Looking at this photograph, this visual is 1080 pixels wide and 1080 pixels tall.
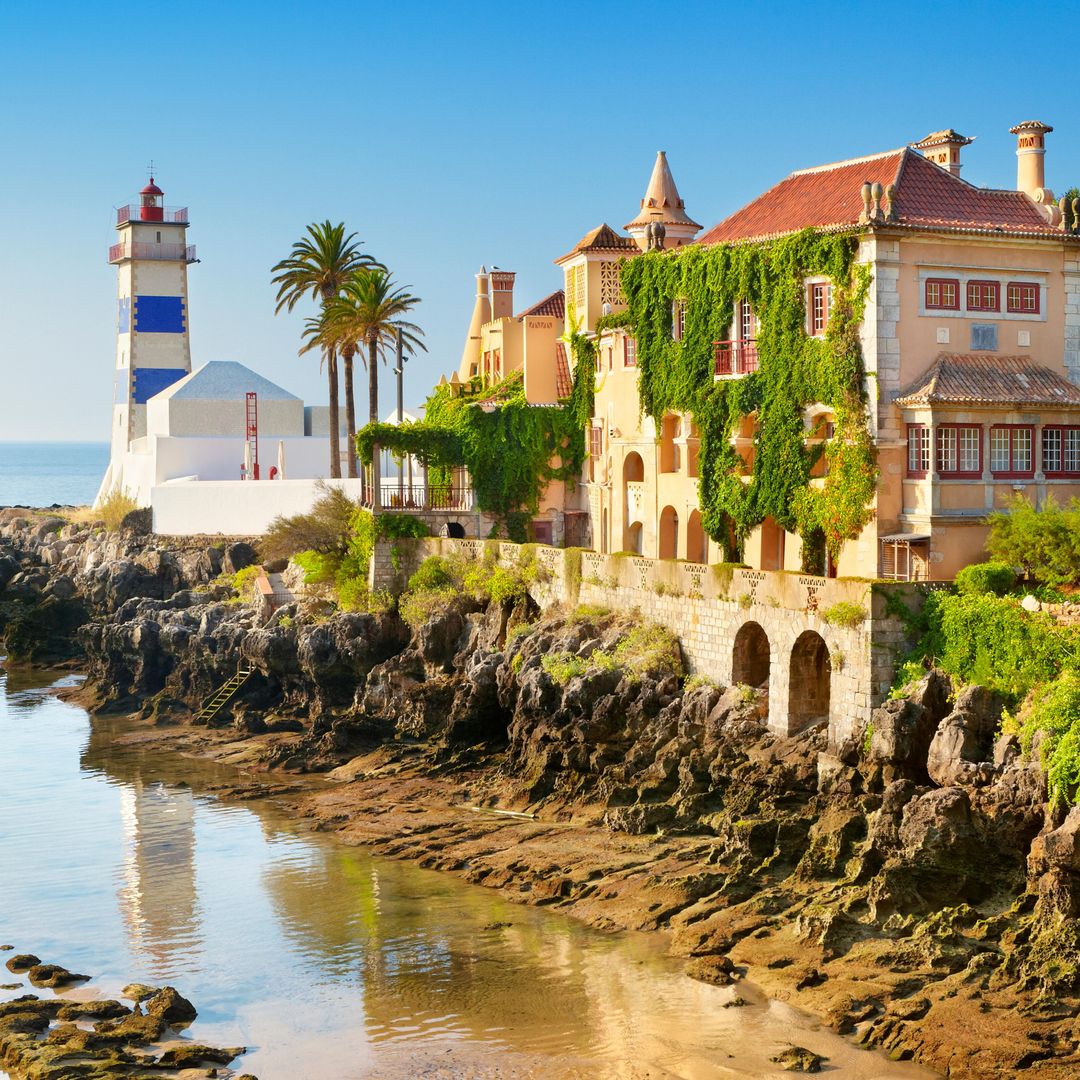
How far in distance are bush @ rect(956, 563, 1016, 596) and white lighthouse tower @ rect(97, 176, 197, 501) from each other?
5815cm

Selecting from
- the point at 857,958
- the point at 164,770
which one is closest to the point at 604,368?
the point at 164,770

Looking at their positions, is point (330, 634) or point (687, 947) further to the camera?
point (330, 634)

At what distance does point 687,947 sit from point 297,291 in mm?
44874

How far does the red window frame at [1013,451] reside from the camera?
1560 inches

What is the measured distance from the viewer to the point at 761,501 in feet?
141

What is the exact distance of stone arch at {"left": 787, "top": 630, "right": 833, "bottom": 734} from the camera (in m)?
37.2

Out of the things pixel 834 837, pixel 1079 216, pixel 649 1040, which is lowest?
pixel 649 1040

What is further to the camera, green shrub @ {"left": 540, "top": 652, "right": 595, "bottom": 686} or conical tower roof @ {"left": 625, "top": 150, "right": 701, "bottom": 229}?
conical tower roof @ {"left": 625, "top": 150, "right": 701, "bottom": 229}

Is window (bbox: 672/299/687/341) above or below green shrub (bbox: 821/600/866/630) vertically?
above

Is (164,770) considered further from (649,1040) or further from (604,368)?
(649,1040)

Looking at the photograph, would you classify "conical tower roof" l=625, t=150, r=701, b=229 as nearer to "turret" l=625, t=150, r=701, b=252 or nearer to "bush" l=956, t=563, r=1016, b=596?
"turret" l=625, t=150, r=701, b=252

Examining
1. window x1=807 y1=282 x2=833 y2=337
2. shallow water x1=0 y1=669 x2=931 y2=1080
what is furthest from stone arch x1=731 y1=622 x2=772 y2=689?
shallow water x1=0 y1=669 x2=931 y2=1080

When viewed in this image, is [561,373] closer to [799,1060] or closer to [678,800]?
[678,800]

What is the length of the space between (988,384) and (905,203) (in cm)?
480
